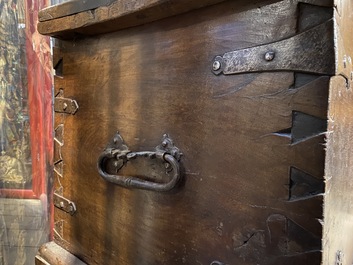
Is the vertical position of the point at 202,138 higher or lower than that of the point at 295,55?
lower

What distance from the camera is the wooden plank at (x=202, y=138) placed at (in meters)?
0.40

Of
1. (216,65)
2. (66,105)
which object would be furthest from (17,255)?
(216,65)

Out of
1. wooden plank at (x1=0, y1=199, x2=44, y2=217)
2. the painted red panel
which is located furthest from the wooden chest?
wooden plank at (x1=0, y1=199, x2=44, y2=217)

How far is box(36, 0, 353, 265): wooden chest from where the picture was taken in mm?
384

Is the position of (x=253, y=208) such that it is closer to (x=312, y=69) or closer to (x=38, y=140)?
(x=312, y=69)

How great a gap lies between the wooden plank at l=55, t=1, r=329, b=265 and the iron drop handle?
0.06 feet

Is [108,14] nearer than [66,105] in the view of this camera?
Yes

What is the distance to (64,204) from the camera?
2.57ft

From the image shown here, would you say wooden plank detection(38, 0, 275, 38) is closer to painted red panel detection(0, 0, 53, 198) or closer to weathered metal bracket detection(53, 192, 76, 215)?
weathered metal bracket detection(53, 192, 76, 215)

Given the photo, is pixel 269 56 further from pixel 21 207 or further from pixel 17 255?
pixel 17 255

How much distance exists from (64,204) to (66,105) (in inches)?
10.2

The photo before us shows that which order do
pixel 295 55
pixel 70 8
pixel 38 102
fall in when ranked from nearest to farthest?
pixel 295 55
pixel 70 8
pixel 38 102

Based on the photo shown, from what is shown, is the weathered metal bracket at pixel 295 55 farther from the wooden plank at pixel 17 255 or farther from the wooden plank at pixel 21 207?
the wooden plank at pixel 17 255

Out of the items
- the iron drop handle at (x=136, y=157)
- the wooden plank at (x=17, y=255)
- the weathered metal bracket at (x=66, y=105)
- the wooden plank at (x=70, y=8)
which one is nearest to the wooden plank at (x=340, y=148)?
the iron drop handle at (x=136, y=157)
